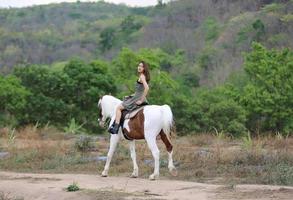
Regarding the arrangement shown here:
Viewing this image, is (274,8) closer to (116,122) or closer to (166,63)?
(166,63)

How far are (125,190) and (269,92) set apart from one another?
22.9 m

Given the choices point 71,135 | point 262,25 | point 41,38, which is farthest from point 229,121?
point 41,38

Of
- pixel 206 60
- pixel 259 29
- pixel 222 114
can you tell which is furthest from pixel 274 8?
pixel 222 114

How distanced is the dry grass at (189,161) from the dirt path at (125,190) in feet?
4.07

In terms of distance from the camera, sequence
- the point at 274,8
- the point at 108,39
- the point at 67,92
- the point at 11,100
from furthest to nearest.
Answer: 1. the point at 108,39
2. the point at 274,8
3. the point at 67,92
4. the point at 11,100

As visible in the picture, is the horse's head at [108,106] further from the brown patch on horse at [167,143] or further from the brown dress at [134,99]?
the brown patch on horse at [167,143]

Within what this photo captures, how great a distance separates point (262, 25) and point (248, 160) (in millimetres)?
49851

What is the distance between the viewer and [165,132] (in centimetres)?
1255

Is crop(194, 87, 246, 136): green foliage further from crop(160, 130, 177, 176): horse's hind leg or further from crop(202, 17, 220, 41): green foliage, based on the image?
crop(202, 17, 220, 41): green foliage

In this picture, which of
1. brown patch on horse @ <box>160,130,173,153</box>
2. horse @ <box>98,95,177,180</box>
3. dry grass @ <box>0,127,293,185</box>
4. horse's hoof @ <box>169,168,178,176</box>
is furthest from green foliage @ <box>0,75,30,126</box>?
brown patch on horse @ <box>160,130,173,153</box>

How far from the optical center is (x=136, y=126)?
12562 millimetres

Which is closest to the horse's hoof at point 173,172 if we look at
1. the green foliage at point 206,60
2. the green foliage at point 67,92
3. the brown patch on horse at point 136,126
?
the brown patch on horse at point 136,126

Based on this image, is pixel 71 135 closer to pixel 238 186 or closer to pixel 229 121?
pixel 229 121

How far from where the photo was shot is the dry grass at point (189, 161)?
502 inches
